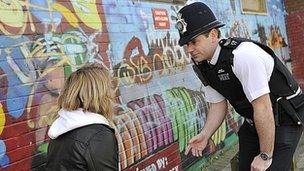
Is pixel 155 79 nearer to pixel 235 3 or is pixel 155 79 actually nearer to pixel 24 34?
pixel 24 34

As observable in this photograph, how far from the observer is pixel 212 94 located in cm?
357

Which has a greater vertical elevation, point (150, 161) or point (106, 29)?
point (106, 29)

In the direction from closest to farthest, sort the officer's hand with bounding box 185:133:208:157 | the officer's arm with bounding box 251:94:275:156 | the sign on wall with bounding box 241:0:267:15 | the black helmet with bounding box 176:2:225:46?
the officer's arm with bounding box 251:94:275:156 → the black helmet with bounding box 176:2:225:46 → the officer's hand with bounding box 185:133:208:157 → the sign on wall with bounding box 241:0:267:15

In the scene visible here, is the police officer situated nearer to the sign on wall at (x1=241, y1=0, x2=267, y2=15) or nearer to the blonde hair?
the blonde hair

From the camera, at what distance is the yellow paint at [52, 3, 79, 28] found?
3.99m

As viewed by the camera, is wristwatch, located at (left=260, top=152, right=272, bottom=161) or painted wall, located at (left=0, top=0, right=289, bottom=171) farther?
painted wall, located at (left=0, top=0, right=289, bottom=171)

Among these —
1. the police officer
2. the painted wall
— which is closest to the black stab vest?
the police officer

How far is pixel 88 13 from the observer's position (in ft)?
14.4

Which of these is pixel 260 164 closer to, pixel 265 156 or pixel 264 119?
pixel 265 156

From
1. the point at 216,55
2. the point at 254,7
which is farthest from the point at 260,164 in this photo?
the point at 254,7

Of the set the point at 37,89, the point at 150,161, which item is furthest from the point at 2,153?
the point at 150,161

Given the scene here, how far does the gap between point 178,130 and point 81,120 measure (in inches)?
133

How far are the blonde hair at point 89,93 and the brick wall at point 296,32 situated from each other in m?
9.48

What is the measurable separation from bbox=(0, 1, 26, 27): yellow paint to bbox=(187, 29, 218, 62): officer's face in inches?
55.7
